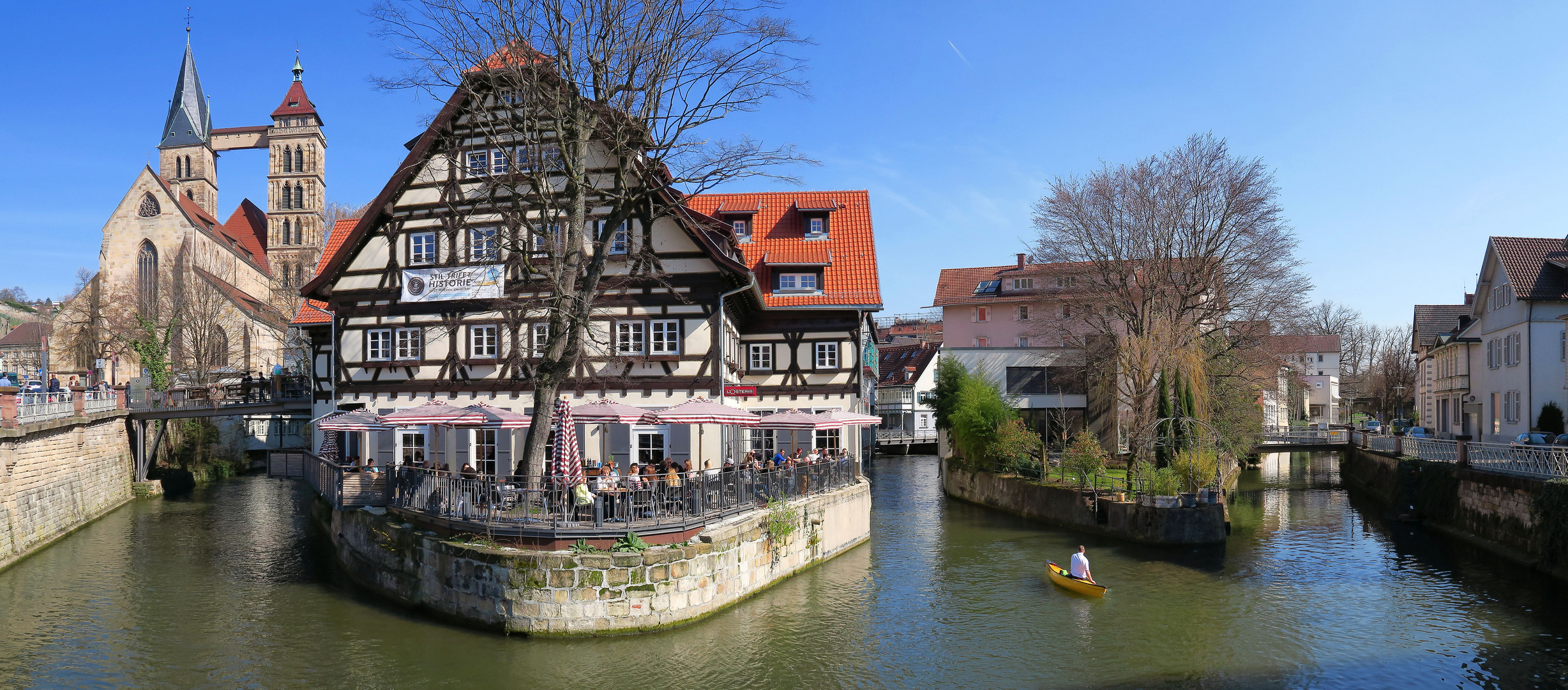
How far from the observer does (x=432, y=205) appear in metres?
26.8

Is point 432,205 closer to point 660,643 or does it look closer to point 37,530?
point 37,530

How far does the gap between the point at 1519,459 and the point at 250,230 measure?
98.7 meters

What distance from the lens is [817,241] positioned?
31094mm

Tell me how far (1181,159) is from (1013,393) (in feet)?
51.4

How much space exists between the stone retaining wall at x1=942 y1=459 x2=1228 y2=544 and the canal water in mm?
687

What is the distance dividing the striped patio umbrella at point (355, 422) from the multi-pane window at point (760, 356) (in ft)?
35.9

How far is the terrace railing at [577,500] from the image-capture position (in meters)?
15.6

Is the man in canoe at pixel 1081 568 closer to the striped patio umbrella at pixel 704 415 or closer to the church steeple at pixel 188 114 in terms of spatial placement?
the striped patio umbrella at pixel 704 415

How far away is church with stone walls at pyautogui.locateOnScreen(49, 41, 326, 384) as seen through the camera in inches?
2219

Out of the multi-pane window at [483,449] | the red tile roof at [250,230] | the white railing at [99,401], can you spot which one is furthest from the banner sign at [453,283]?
the red tile roof at [250,230]

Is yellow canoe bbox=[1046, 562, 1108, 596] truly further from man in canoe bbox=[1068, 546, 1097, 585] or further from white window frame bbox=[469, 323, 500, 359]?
white window frame bbox=[469, 323, 500, 359]

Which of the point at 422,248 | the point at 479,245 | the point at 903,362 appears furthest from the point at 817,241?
the point at 903,362

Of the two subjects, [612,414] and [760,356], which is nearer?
[612,414]

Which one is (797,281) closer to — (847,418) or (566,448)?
(847,418)
